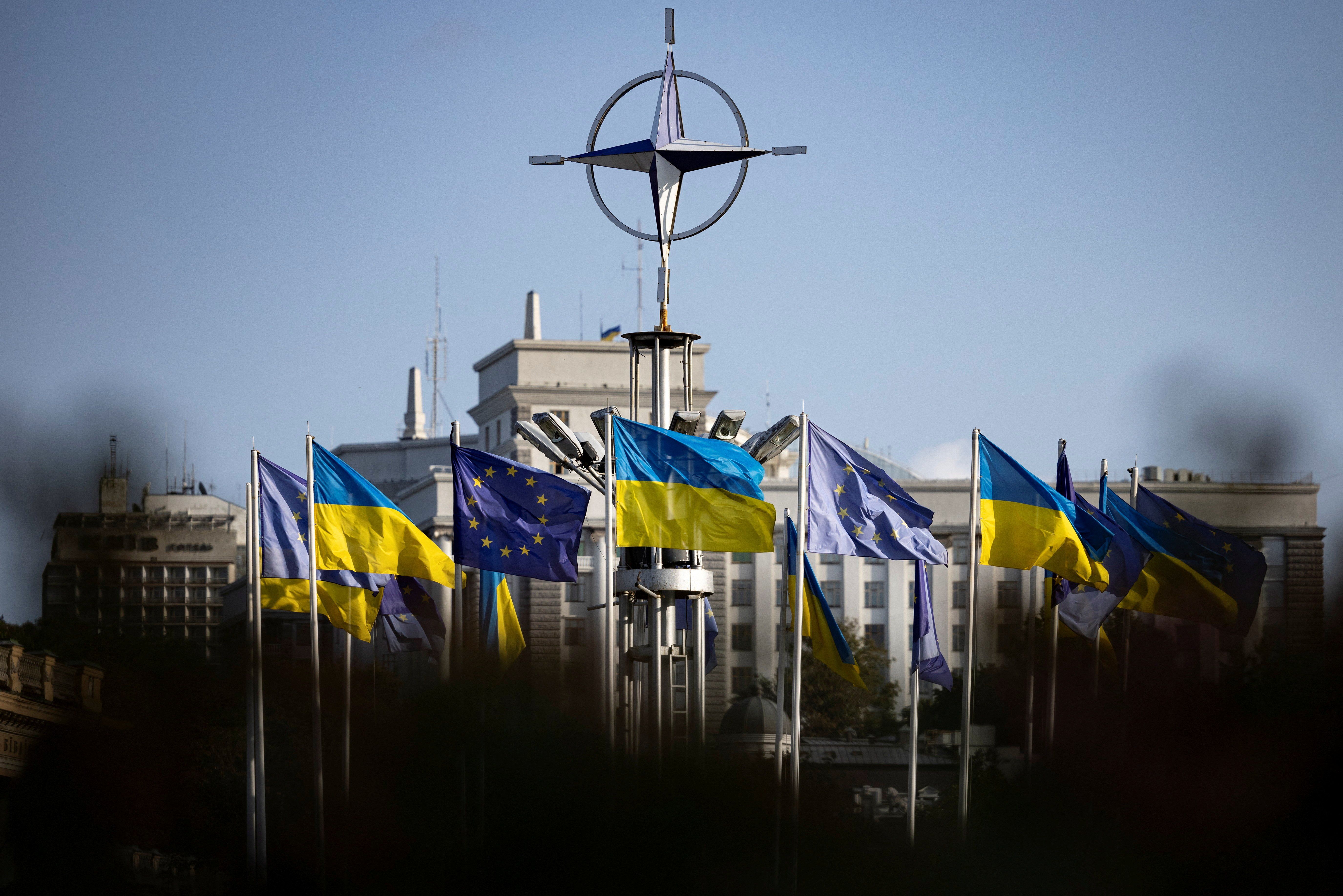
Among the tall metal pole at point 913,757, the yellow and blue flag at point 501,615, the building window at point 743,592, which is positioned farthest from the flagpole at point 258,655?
the building window at point 743,592

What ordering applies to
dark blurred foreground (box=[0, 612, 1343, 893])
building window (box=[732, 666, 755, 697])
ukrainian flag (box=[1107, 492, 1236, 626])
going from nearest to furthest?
dark blurred foreground (box=[0, 612, 1343, 893]) → ukrainian flag (box=[1107, 492, 1236, 626]) → building window (box=[732, 666, 755, 697])

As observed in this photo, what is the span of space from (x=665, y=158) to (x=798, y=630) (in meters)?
7.56

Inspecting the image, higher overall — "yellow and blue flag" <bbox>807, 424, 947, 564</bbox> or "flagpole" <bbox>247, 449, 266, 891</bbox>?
"yellow and blue flag" <bbox>807, 424, 947, 564</bbox>

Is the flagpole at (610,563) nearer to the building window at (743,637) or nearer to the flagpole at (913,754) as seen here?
the flagpole at (913,754)

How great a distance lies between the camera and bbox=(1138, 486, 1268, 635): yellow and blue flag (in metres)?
29.4

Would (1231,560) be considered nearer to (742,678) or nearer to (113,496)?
(742,678)

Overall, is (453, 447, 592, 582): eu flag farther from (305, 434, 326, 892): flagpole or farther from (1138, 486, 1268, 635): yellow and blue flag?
(1138, 486, 1268, 635): yellow and blue flag

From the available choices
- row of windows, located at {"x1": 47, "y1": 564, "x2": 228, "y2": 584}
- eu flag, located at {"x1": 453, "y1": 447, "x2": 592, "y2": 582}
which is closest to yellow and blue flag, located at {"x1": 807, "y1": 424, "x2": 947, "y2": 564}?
eu flag, located at {"x1": 453, "y1": 447, "x2": 592, "y2": 582}

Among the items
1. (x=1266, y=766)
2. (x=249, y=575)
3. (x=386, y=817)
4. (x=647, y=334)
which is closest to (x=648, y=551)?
(x=647, y=334)

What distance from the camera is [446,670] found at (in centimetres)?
4334

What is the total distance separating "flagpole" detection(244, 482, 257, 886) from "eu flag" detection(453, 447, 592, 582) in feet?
13.8

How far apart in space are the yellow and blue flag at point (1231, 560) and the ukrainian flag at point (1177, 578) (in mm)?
40

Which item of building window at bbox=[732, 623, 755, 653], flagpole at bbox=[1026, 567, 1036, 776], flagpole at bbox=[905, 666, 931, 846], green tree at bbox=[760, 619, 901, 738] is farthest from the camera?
building window at bbox=[732, 623, 755, 653]

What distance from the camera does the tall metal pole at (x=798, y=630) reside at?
25.4 meters
